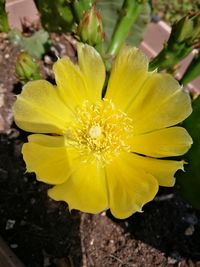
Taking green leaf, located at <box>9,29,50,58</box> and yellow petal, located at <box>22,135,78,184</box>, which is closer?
yellow petal, located at <box>22,135,78,184</box>

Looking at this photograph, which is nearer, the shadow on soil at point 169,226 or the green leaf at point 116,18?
the shadow on soil at point 169,226

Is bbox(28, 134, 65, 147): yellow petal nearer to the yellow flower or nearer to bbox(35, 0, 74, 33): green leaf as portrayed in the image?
the yellow flower

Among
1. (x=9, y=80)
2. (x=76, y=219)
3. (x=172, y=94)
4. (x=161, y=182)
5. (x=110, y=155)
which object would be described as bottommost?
(x=76, y=219)

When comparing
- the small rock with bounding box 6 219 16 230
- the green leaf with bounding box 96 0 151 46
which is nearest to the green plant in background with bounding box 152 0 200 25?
the green leaf with bounding box 96 0 151 46

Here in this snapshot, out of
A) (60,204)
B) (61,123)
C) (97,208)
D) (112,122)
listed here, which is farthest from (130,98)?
(60,204)

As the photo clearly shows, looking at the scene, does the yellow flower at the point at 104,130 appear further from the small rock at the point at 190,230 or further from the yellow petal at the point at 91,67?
the small rock at the point at 190,230

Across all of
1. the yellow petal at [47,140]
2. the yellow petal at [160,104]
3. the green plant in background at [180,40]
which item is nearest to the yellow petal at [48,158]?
the yellow petal at [47,140]

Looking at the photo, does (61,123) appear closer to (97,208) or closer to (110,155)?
(110,155)
